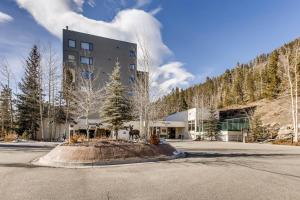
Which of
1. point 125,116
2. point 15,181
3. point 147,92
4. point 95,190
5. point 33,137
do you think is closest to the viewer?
point 95,190

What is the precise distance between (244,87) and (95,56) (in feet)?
175

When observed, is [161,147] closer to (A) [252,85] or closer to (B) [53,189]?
(B) [53,189]

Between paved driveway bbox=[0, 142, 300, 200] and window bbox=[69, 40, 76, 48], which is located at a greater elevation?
window bbox=[69, 40, 76, 48]

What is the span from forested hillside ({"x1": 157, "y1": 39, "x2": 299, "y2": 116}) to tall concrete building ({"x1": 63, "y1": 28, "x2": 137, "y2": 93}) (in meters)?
10.0

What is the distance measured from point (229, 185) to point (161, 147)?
28.1 ft

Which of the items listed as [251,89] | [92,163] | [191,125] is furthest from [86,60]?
[251,89]

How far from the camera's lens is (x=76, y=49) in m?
44.8

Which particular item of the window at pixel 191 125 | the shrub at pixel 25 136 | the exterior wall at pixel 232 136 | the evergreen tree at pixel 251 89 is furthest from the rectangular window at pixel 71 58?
the evergreen tree at pixel 251 89

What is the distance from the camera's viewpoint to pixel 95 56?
47125 mm

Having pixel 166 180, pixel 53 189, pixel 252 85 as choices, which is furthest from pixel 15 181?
pixel 252 85

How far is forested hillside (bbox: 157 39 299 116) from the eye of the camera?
54.8 metres

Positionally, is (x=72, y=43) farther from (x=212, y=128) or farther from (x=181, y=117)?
(x=181, y=117)

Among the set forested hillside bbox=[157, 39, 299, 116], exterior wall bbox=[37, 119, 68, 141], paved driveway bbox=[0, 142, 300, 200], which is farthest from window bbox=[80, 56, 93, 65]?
paved driveway bbox=[0, 142, 300, 200]

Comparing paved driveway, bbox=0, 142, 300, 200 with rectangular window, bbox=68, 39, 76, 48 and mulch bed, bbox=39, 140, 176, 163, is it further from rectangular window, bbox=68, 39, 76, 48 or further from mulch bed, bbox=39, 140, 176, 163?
rectangular window, bbox=68, 39, 76, 48
